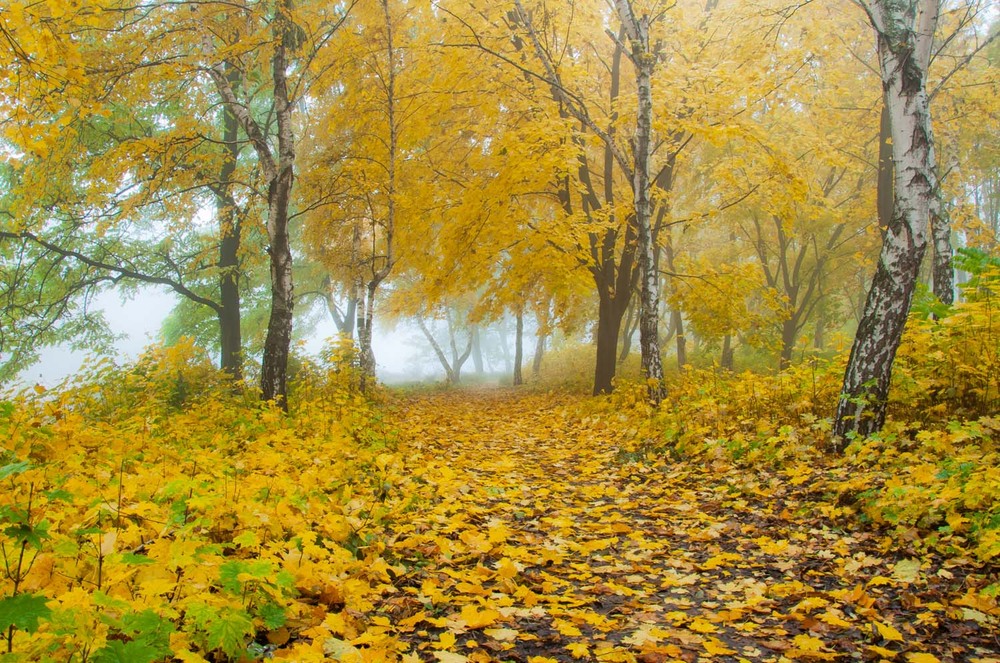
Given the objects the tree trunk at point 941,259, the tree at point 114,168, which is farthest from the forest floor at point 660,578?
the tree trunk at point 941,259

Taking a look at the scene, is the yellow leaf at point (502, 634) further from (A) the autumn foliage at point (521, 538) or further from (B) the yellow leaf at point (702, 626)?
(B) the yellow leaf at point (702, 626)

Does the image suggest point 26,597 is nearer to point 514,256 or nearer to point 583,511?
point 583,511

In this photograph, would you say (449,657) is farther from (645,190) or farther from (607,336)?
(607,336)

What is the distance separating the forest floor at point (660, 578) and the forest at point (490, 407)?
0.03 m

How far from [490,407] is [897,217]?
36.0 feet

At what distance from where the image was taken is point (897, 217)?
5.58 metres

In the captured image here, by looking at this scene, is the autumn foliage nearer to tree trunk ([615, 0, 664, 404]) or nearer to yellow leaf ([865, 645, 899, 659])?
yellow leaf ([865, 645, 899, 659])

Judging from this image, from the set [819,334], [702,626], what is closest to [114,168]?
[702,626]

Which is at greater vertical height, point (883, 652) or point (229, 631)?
point (229, 631)

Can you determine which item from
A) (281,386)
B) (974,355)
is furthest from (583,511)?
(281,386)

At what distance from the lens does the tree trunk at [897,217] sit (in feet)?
18.0

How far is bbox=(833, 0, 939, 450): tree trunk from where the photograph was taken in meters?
5.48

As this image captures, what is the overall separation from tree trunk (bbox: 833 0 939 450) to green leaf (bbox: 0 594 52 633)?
19.8 feet

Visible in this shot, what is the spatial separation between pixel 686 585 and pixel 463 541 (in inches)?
60.4
